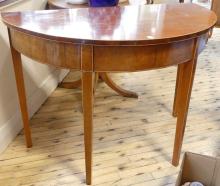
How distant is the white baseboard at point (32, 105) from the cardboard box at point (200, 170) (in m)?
0.96

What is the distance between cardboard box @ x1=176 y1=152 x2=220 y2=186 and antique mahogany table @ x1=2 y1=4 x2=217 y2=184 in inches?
9.6

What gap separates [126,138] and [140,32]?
79cm

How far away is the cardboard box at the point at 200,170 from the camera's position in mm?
1217

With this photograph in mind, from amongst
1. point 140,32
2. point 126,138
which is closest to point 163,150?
point 126,138

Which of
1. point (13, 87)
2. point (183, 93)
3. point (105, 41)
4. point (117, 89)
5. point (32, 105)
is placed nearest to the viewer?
point (105, 41)

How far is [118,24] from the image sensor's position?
3.97ft

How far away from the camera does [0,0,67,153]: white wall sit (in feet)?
5.08

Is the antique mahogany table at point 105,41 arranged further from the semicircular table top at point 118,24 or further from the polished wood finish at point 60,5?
the polished wood finish at point 60,5

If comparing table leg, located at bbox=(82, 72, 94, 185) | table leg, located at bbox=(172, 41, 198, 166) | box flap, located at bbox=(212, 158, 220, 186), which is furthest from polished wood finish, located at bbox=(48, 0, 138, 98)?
box flap, located at bbox=(212, 158, 220, 186)

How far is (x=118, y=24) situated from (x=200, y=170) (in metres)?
0.71

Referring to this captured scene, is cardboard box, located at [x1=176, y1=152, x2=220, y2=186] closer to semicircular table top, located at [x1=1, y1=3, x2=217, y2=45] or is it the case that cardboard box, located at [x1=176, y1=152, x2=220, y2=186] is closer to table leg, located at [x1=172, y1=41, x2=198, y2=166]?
table leg, located at [x1=172, y1=41, x2=198, y2=166]

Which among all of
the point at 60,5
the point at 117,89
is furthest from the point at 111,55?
the point at 117,89

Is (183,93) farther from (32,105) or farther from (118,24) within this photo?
(32,105)

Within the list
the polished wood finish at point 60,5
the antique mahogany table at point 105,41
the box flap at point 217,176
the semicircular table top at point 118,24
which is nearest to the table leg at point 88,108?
the antique mahogany table at point 105,41
